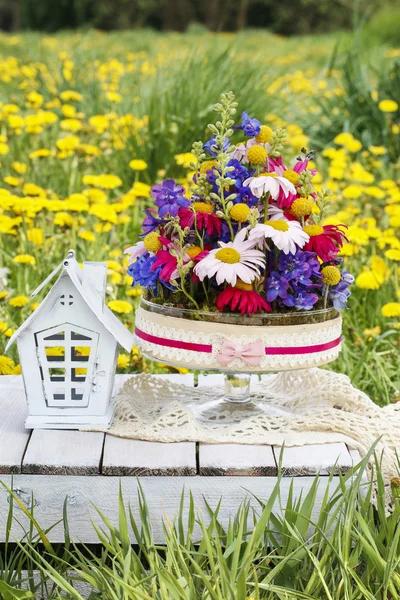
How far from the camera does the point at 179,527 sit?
1394mm

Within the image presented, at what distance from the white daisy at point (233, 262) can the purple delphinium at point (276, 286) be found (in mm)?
30

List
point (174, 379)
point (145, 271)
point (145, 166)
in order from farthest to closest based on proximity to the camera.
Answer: point (145, 166) → point (174, 379) → point (145, 271)

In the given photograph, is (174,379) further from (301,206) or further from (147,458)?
(301,206)

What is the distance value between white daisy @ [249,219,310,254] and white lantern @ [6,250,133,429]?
0.32m

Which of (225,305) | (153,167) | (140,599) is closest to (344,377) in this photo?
(225,305)

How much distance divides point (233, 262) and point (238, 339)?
0.47 ft

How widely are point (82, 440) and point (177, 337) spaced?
9.9 inches

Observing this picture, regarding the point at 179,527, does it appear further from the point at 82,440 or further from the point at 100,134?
the point at 100,134

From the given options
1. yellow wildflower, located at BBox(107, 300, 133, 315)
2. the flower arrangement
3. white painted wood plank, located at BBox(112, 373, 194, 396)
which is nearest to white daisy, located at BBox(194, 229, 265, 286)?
the flower arrangement

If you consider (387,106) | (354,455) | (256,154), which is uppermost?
(387,106)

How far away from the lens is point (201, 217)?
1.54m

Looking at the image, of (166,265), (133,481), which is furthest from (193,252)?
(133,481)

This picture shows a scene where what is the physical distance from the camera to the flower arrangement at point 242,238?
4.87 ft

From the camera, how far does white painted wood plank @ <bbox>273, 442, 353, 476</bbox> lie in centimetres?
147
